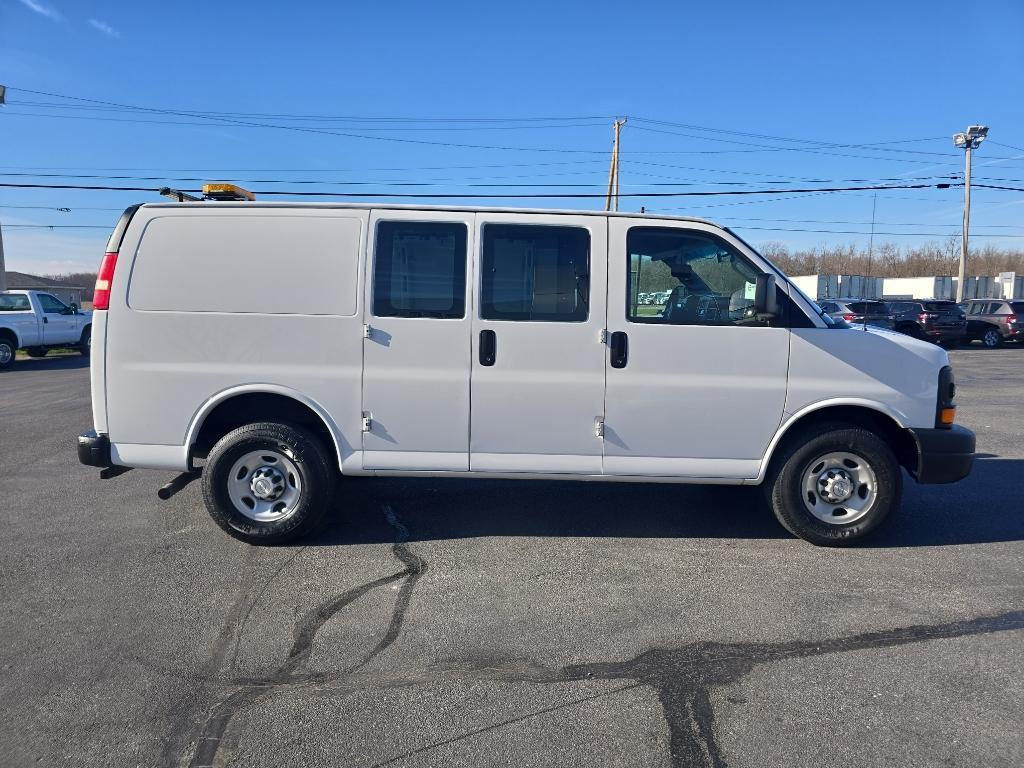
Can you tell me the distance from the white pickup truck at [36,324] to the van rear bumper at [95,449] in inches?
584

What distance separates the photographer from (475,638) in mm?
3766

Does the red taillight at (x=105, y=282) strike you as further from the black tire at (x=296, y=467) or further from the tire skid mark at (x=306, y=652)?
A: the tire skid mark at (x=306, y=652)

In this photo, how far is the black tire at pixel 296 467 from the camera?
16.2ft

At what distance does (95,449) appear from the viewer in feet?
16.5

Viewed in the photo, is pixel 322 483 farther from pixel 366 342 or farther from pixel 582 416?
pixel 582 416

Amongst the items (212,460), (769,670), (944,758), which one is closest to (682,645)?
(769,670)

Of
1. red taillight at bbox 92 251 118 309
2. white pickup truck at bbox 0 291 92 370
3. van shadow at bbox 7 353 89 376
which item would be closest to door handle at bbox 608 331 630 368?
red taillight at bbox 92 251 118 309

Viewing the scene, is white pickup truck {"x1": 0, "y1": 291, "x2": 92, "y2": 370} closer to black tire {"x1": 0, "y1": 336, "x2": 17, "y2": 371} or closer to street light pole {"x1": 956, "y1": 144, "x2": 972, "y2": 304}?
black tire {"x1": 0, "y1": 336, "x2": 17, "y2": 371}

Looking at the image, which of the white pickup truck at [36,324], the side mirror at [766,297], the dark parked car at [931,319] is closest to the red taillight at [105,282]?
the side mirror at [766,297]

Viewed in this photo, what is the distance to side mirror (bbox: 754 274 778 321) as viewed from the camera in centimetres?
473

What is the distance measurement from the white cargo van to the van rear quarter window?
0.01 meters

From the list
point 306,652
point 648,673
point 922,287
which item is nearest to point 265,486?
point 306,652

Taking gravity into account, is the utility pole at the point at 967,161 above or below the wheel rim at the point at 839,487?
above

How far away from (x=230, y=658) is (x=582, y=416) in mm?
2553
